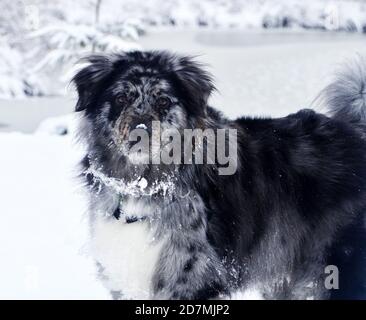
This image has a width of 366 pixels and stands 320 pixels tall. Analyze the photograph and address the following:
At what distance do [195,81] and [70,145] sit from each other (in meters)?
4.59

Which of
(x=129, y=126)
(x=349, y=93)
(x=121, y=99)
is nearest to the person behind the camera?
(x=129, y=126)

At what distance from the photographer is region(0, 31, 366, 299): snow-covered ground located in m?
4.18

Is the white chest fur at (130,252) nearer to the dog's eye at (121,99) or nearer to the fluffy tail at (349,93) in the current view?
the dog's eye at (121,99)

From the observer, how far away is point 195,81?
324 cm

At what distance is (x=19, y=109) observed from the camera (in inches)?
378

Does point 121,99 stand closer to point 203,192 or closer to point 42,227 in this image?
point 203,192

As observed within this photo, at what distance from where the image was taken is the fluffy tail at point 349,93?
3.71 metres

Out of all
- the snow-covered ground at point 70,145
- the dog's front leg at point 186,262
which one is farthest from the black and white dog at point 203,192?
the snow-covered ground at point 70,145

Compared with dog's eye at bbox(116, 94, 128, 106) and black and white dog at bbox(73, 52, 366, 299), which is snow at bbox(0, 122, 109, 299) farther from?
dog's eye at bbox(116, 94, 128, 106)

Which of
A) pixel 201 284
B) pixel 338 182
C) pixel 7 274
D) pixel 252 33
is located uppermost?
pixel 252 33

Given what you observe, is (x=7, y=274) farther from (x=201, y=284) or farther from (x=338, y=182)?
(x=338, y=182)

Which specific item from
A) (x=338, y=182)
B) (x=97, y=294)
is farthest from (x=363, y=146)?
(x=97, y=294)

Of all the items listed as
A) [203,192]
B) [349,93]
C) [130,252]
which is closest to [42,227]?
[130,252]

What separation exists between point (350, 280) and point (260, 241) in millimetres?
658
